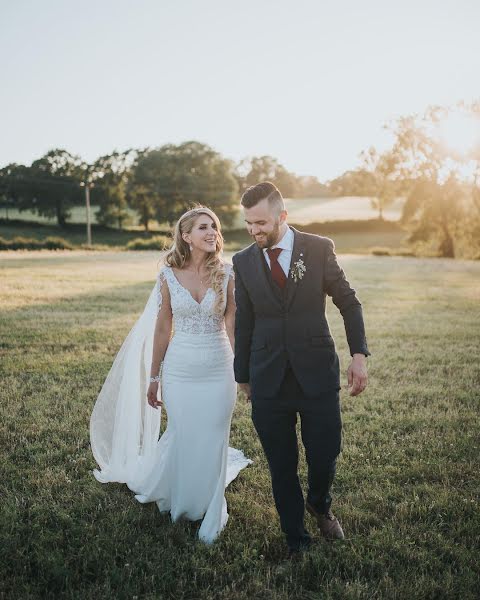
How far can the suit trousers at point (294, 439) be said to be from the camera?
146 inches

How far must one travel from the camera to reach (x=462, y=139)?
152ft

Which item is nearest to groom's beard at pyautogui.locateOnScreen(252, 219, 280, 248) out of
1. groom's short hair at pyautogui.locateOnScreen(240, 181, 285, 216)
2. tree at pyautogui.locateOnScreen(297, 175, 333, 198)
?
groom's short hair at pyautogui.locateOnScreen(240, 181, 285, 216)

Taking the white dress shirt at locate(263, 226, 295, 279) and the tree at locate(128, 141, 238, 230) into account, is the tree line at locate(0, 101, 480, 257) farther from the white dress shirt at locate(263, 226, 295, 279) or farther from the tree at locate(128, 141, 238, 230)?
the white dress shirt at locate(263, 226, 295, 279)

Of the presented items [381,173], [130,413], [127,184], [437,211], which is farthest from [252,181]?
[130,413]

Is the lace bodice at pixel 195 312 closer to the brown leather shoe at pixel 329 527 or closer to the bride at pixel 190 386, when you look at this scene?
the bride at pixel 190 386

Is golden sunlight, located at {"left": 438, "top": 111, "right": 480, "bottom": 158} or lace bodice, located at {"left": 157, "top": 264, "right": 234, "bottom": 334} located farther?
golden sunlight, located at {"left": 438, "top": 111, "right": 480, "bottom": 158}

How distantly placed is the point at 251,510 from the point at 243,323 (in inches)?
71.6

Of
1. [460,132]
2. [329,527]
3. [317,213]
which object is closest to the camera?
[329,527]

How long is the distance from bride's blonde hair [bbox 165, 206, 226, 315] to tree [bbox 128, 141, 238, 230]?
67335 millimetres

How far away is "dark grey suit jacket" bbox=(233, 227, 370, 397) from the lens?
3.64 meters

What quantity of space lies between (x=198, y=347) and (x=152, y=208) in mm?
71175

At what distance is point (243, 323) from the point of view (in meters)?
3.88

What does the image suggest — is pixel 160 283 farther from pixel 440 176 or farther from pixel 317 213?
pixel 317 213

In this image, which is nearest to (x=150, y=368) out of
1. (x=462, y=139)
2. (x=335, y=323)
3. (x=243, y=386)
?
(x=243, y=386)
